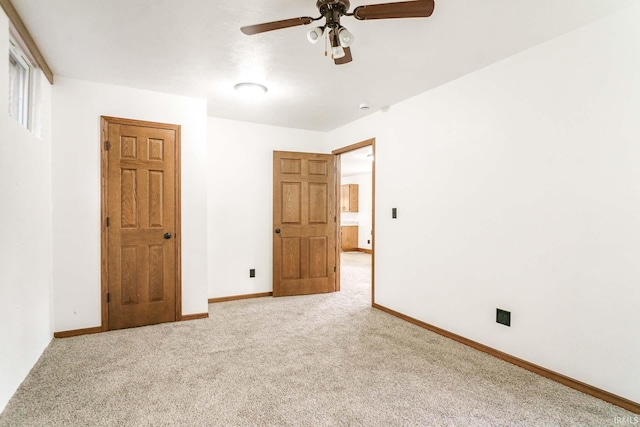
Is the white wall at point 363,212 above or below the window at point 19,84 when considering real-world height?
below

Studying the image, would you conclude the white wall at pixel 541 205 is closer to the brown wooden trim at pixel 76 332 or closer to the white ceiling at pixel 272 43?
the white ceiling at pixel 272 43

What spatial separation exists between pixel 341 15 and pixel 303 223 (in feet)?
10.4

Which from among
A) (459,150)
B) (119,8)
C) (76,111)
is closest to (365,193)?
(459,150)

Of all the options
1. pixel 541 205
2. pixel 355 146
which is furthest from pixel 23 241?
pixel 541 205

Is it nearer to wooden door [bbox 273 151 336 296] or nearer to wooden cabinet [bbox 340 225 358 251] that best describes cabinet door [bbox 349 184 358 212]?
wooden cabinet [bbox 340 225 358 251]

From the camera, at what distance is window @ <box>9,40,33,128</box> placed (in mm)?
2330

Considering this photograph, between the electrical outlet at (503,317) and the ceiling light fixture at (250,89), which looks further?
the ceiling light fixture at (250,89)

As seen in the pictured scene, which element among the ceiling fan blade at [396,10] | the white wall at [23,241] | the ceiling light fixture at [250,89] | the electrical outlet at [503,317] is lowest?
the electrical outlet at [503,317]

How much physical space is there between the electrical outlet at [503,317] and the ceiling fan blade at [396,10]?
2275mm

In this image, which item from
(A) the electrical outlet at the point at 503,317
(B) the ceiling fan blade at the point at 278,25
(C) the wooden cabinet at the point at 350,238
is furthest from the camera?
(C) the wooden cabinet at the point at 350,238

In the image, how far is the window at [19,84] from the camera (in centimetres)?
233

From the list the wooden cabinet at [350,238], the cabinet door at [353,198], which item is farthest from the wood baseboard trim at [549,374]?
the cabinet door at [353,198]

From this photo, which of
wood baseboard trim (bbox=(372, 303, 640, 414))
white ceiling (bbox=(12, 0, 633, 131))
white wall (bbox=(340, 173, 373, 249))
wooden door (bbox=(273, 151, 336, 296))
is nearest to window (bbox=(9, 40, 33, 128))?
white ceiling (bbox=(12, 0, 633, 131))

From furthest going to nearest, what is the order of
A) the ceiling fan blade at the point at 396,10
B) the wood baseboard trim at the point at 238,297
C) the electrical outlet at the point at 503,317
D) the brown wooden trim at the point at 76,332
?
the wood baseboard trim at the point at 238,297
the brown wooden trim at the point at 76,332
the electrical outlet at the point at 503,317
the ceiling fan blade at the point at 396,10
